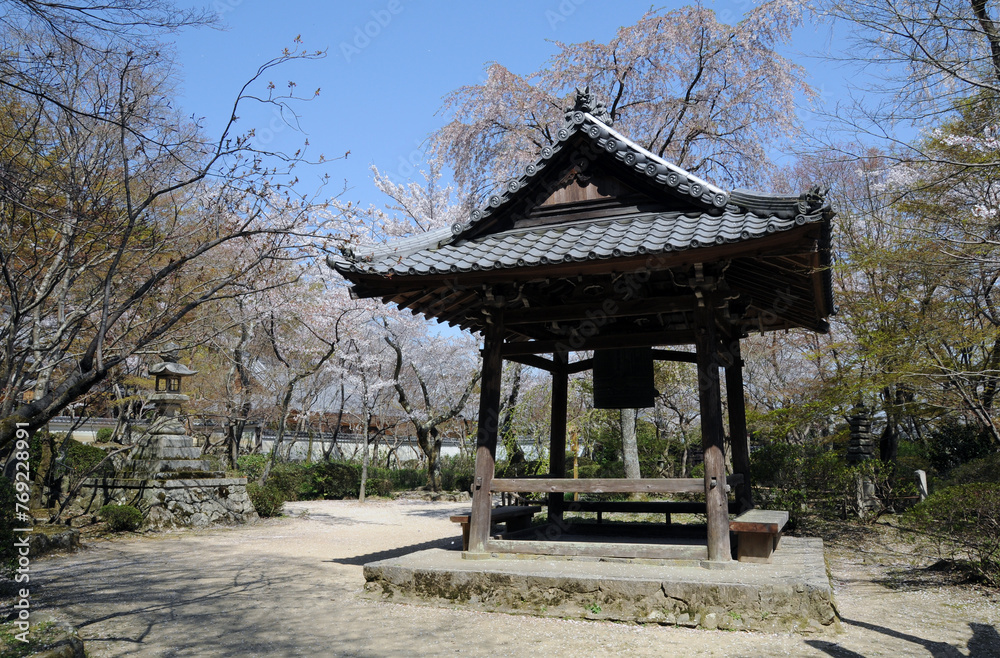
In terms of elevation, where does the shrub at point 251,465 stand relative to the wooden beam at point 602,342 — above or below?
below

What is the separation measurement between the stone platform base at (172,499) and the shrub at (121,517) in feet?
0.78

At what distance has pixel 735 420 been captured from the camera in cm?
789

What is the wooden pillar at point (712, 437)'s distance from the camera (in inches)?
227

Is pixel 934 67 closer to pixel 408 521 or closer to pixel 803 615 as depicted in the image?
pixel 803 615

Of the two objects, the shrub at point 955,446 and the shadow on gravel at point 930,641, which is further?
the shrub at point 955,446

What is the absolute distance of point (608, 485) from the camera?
6.06 meters

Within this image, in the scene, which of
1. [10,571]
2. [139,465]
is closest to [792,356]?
[139,465]

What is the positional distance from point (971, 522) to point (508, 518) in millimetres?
5007

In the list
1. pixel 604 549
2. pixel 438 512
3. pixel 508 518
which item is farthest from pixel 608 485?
pixel 438 512

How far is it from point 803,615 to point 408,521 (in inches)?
445

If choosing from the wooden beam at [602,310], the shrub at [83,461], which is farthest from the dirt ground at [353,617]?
the shrub at [83,461]

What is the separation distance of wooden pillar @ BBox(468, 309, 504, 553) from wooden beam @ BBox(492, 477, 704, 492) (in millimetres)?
168

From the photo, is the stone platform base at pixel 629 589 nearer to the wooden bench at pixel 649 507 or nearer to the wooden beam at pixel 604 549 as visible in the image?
the wooden beam at pixel 604 549

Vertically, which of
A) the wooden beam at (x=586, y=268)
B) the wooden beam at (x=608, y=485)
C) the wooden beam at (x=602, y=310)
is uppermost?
the wooden beam at (x=586, y=268)
